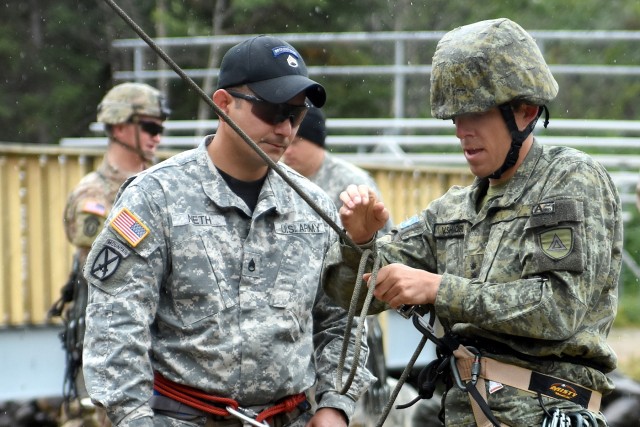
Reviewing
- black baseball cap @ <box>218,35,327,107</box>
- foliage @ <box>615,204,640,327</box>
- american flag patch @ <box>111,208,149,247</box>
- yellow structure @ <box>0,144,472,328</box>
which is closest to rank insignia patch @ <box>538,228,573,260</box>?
black baseball cap @ <box>218,35,327,107</box>

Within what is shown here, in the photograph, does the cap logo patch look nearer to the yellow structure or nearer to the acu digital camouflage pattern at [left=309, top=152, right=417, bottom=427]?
the acu digital camouflage pattern at [left=309, top=152, right=417, bottom=427]

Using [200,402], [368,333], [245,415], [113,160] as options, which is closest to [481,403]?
[245,415]

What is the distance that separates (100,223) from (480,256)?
11.7ft

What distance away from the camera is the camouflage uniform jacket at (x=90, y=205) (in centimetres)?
707

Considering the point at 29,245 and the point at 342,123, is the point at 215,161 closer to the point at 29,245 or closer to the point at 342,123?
the point at 29,245

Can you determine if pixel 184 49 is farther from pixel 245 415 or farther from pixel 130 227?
pixel 245 415

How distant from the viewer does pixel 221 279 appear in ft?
14.1

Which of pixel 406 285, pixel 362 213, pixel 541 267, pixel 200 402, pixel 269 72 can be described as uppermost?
pixel 269 72

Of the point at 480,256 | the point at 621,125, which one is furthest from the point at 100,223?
the point at 621,125

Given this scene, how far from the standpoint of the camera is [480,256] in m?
4.05

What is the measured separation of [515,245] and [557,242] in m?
0.18

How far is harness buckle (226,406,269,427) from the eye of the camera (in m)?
4.27

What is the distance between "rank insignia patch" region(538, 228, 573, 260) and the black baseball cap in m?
1.16

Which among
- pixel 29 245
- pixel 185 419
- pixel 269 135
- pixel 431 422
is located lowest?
pixel 431 422
